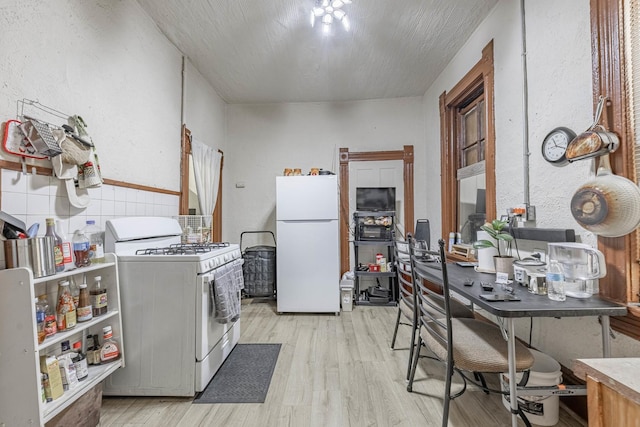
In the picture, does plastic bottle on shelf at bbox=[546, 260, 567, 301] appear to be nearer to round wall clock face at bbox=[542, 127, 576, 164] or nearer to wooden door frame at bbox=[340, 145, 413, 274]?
round wall clock face at bbox=[542, 127, 576, 164]

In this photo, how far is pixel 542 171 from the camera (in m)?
1.77

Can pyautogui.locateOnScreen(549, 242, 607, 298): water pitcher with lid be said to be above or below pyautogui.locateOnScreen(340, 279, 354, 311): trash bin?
above

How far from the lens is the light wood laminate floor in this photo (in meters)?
1.53

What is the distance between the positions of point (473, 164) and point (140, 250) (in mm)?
3128

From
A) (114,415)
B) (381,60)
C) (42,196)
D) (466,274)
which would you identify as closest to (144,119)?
(42,196)

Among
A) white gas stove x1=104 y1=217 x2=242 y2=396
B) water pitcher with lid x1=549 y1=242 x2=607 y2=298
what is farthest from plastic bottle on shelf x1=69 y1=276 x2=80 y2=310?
water pitcher with lid x1=549 y1=242 x2=607 y2=298

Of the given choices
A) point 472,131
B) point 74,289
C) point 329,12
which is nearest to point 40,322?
point 74,289

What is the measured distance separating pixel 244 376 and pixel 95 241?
1.38 m

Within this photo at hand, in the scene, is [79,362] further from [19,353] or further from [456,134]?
[456,134]

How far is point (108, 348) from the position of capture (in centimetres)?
161

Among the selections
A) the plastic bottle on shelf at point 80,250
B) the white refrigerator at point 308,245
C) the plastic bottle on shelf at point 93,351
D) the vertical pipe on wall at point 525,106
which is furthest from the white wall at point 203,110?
the vertical pipe on wall at point 525,106

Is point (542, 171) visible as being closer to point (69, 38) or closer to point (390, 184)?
point (390, 184)

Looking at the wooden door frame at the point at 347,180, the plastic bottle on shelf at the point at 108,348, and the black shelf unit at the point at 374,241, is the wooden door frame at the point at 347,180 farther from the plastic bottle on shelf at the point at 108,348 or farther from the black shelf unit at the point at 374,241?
the plastic bottle on shelf at the point at 108,348

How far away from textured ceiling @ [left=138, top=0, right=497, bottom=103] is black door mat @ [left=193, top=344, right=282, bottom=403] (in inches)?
113
